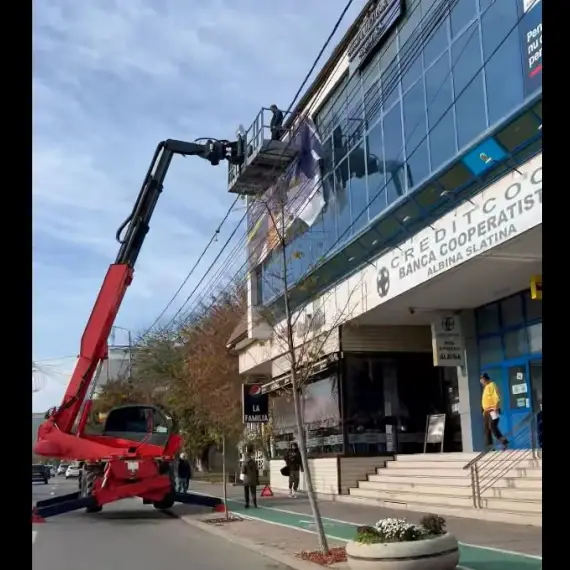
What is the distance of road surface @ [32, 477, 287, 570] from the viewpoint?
1106 centimetres

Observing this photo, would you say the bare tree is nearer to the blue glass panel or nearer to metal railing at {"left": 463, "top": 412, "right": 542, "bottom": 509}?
metal railing at {"left": 463, "top": 412, "right": 542, "bottom": 509}

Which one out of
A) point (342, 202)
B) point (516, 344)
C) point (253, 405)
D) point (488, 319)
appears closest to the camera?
point (253, 405)

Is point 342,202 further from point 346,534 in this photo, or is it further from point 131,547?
point 131,547

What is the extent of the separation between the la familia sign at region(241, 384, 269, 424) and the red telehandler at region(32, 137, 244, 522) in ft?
7.99

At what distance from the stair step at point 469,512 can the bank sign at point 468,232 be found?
5.04m

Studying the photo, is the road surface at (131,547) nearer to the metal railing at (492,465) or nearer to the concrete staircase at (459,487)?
the concrete staircase at (459,487)

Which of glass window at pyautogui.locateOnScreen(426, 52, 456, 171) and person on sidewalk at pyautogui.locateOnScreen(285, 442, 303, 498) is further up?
glass window at pyautogui.locateOnScreen(426, 52, 456, 171)

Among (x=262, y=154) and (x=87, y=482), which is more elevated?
(x=262, y=154)

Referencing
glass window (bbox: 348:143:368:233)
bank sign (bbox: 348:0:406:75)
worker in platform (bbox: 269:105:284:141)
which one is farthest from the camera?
worker in platform (bbox: 269:105:284:141)

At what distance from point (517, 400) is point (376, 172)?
7053 mm

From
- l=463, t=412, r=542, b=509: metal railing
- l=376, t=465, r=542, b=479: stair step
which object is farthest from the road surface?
l=376, t=465, r=542, b=479: stair step

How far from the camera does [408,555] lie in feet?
27.7

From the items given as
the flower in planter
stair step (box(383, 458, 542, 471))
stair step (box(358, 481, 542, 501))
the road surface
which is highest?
stair step (box(383, 458, 542, 471))

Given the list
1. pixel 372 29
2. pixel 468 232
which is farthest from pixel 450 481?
pixel 372 29
